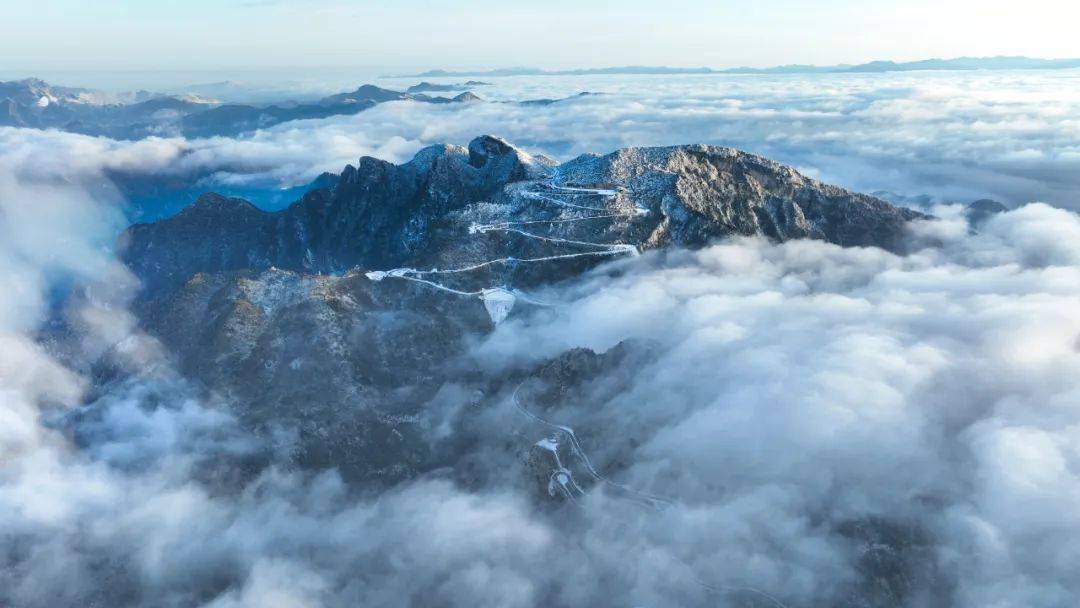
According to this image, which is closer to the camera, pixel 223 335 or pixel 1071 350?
pixel 1071 350

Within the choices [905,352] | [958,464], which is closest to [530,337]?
[905,352]

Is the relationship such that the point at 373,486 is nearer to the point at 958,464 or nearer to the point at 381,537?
the point at 381,537

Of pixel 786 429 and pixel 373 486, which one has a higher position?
pixel 786 429

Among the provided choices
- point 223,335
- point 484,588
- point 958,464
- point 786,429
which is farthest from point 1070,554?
point 223,335

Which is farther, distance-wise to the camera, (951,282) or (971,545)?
(951,282)

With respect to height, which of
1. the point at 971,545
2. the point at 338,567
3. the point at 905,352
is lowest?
the point at 338,567

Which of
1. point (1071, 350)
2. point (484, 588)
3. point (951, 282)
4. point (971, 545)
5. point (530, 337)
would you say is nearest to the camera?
point (971, 545)

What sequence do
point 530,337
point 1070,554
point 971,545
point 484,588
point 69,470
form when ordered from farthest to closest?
point 530,337 → point 69,470 → point 484,588 → point 971,545 → point 1070,554

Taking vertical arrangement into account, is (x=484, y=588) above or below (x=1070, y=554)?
below

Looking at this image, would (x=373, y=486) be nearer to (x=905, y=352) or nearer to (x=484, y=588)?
(x=484, y=588)
